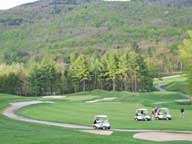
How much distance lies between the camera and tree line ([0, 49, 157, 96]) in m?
124

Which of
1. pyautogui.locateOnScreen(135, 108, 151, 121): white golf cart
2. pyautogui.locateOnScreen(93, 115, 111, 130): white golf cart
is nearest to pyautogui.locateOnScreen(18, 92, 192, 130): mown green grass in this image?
pyautogui.locateOnScreen(135, 108, 151, 121): white golf cart

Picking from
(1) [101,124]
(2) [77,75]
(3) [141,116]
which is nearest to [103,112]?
(3) [141,116]

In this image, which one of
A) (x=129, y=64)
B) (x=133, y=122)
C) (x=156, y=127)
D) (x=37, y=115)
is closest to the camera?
(x=156, y=127)

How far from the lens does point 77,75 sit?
124 meters

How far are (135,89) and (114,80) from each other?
789 cm

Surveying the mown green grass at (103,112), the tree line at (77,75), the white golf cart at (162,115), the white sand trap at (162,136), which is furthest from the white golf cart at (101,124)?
the tree line at (77,75)

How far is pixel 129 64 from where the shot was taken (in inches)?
4879

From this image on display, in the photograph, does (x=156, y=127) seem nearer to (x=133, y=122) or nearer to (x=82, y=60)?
(x=133, y=122)

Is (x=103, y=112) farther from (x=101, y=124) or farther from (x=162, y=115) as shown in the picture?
(x=101, y=124)

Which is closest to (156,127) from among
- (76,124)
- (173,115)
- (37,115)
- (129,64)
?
(76,124)

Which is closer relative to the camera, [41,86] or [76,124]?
[76,124]

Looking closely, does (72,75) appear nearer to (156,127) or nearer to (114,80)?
(114,80)

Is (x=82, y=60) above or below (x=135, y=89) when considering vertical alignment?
above

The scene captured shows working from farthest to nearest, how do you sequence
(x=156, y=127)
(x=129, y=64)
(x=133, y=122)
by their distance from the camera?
(x=129, y=64) → (x=133, y=122) → (x=156, y=127)
